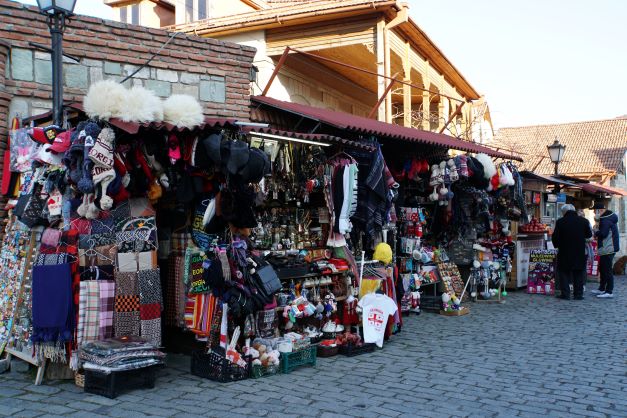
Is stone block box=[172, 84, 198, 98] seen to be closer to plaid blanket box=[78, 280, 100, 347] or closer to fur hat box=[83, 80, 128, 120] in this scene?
Answer: fur hat box=[83, 80, 128, 120]

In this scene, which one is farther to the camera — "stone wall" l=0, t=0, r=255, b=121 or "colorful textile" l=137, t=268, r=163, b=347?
"stone wall" l=0, t=0, r=255, b=121

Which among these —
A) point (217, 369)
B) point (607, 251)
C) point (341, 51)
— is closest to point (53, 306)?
point (217, 369)

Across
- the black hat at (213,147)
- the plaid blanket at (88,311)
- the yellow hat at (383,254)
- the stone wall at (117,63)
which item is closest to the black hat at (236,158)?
the black hat at (213,147)

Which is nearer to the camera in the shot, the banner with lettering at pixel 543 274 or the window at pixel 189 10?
the banner with lettering at pixel 543 274

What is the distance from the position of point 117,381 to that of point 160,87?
414 cm

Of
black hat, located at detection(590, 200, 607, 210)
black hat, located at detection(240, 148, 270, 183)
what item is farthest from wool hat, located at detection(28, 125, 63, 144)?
black hat, located at detection(590, 200, 607, 210)

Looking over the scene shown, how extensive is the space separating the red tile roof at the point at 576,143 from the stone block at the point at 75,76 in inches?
954

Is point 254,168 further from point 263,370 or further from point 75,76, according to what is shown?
point 75,76

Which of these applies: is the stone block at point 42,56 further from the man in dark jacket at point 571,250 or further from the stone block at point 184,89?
the man in dark jacket at point 571,250

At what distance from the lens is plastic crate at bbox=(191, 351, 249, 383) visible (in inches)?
218

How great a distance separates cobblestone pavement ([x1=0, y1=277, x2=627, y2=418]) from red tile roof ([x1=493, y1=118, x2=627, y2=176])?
74.0ft

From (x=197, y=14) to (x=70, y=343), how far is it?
16866mm

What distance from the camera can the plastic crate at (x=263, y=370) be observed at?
5.71m

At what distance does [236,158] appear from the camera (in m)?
5.32
